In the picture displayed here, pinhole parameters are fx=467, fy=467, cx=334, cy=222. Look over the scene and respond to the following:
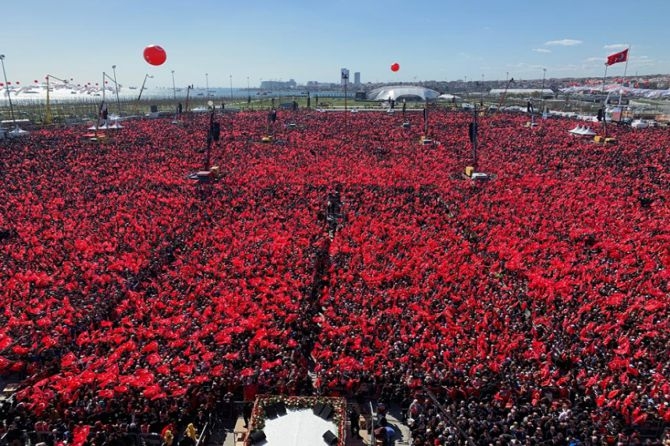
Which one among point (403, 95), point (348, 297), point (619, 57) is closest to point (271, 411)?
point (348, 297)

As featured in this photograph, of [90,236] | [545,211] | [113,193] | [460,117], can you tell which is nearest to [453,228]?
[545,211]

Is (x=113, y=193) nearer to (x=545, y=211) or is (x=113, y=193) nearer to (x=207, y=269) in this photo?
(x=207, y=269)

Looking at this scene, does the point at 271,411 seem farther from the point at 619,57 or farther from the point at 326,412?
the point at 619,57

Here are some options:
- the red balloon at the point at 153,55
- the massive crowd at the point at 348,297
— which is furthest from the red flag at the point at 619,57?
the red balloon at the point at 153,55

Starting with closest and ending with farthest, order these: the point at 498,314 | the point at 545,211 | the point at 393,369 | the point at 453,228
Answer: the point at 393,369
the point at 498,314
the point at 453,228
the point at 545,211

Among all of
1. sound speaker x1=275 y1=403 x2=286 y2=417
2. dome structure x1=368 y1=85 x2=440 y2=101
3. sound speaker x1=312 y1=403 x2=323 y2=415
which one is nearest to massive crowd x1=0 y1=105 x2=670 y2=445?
sound speaker x1=275 y1=403 x2=286 y2=417

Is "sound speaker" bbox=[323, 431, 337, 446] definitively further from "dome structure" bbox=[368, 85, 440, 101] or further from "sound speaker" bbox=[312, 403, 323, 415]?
"dome structure" bbox=[368, 85, 440, 101]
